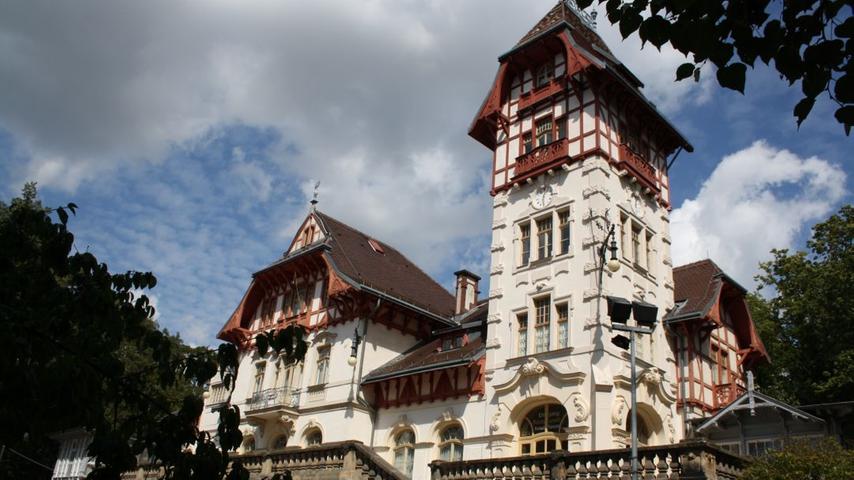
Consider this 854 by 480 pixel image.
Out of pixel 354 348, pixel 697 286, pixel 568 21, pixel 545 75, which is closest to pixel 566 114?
pixel 545 75

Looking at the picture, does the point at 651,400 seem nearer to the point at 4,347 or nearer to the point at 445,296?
the point at 445,296

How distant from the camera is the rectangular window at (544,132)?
1003 inches

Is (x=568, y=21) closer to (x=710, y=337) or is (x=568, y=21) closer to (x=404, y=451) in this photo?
(x=710, y=337)

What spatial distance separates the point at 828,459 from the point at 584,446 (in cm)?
683

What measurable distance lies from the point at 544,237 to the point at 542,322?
2.95 meters

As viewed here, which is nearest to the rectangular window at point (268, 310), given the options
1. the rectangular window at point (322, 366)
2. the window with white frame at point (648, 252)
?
the rectangular window at point (322, 366)

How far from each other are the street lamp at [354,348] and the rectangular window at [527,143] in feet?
28.9

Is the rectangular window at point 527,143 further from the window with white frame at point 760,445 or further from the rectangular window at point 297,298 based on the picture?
the window with white frame at point 760,445

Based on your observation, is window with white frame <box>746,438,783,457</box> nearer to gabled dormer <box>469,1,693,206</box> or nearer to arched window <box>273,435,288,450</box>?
gabled dormer <box>469,1,693,206</box>

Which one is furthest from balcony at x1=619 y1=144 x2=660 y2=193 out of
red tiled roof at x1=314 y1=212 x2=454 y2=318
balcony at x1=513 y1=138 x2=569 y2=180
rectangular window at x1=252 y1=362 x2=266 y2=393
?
rectangular window at x1=252 y1=362 x2=266 y2=393

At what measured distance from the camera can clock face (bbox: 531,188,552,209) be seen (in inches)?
960

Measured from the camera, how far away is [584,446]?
19688 millimetres

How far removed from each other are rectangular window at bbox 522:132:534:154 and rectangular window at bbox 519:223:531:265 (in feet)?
9.56

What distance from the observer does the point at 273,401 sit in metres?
28.7
